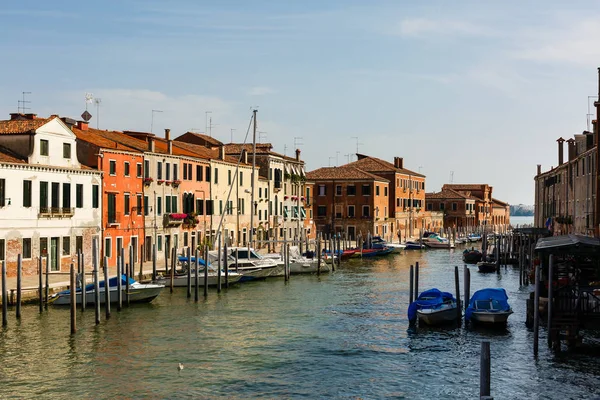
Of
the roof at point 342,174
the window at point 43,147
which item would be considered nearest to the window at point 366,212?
the roof at point 342,174

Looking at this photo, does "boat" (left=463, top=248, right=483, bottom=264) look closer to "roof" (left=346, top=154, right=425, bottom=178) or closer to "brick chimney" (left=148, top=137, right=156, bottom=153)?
→ "roof" (left=346, top=154, right=425, bottom=178)

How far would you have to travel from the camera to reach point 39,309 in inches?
1241

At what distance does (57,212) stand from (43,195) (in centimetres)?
109

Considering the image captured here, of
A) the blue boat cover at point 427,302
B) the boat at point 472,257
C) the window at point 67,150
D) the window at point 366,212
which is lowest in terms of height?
the boat at point 472,257

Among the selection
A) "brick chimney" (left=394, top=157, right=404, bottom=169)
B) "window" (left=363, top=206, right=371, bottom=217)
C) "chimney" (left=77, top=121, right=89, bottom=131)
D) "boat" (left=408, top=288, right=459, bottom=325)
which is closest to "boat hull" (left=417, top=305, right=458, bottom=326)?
"boat" (left=408, top=288, right=459, bottom=325)

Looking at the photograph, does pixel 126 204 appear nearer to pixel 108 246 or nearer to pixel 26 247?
pixel 108 246

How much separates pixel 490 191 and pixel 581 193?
84299 millimetres

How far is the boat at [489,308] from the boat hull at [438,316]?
551mm

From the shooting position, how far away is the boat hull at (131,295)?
107 feet

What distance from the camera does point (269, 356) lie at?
25.0 metres

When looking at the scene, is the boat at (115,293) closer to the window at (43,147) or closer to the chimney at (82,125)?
the window at (43,147)

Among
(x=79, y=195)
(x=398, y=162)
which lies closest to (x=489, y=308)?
(x=79, y=195)

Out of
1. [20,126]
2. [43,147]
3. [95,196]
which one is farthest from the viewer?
[95,196]

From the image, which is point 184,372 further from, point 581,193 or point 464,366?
point 581,193
